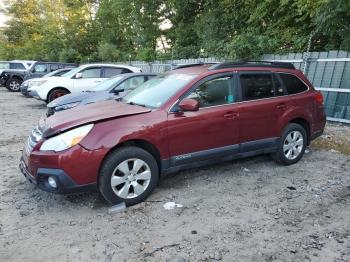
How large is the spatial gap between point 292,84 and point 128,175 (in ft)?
10.5

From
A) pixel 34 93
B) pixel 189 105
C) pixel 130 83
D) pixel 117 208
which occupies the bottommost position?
pixel 34 93

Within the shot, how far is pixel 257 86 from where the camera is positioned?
5051 mm

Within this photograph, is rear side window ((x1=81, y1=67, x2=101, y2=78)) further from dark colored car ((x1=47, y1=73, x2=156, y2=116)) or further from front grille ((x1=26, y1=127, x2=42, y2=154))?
front grille ((x1=26, y1=127, x2=42, y2=154))

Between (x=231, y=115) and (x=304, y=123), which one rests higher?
(x=231, y=115)

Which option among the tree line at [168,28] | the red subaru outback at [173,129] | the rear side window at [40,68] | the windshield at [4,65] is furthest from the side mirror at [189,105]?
the windshield at [4,65]

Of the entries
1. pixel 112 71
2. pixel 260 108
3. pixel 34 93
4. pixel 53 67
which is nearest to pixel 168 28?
pixel 53 67

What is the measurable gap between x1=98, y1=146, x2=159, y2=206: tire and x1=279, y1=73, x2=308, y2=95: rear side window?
8.72 feet

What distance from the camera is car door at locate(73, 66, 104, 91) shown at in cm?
1191

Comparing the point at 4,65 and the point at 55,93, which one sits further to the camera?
the point at 4,65

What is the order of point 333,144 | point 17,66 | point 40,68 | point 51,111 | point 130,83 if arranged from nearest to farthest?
point 333,144 < point 51,111 < point 130,83 < point 40,68 < point 17,66

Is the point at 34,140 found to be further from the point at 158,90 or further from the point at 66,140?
the point at 158,90

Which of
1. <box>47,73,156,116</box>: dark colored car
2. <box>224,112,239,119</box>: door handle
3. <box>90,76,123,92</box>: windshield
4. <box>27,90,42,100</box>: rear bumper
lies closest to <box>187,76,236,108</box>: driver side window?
<box>224,112,239,119</box>: door handle

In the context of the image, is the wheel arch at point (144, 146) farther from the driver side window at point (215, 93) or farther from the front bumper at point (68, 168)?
the driver side window at point (215, 93)

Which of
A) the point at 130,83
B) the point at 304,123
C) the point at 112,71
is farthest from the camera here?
the point at 112,71
